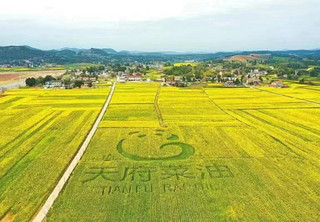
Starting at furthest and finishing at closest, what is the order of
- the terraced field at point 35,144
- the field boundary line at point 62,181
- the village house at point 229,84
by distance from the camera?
the village house at point 229,84, the terraced field at point 35,144, the field boundary line at point 62,181

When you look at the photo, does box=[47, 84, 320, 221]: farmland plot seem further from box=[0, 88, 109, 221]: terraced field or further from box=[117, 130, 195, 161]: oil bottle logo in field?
box=[0, 88, 109, 221]: terraced field

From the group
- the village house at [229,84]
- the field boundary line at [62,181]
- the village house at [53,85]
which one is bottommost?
the village house at [229,84]

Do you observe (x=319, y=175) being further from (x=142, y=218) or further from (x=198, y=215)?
(x=142, y=218)

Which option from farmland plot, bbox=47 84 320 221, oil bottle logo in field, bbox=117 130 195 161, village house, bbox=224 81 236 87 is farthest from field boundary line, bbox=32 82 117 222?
village house, bbox=224 81 236 87

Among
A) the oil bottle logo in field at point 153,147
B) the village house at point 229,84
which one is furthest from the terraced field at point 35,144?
the village house at point 229,84

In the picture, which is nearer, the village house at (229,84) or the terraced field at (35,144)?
the terraced field at (35,144)

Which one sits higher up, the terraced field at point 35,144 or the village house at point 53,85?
the terraced field at point 35,144

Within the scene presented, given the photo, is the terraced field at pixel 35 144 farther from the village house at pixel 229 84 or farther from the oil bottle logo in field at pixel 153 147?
the village house at pixel 229 84
